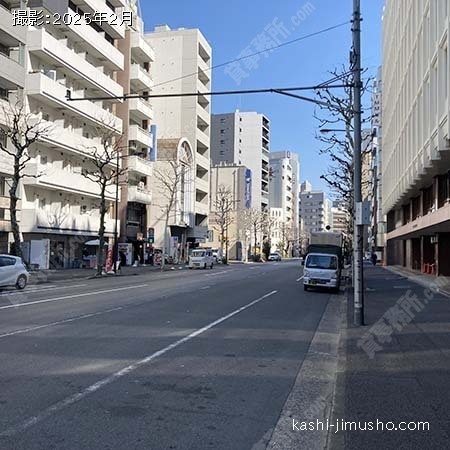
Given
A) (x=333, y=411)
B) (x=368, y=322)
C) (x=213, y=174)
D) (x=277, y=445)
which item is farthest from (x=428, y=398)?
(x=213, y=174)

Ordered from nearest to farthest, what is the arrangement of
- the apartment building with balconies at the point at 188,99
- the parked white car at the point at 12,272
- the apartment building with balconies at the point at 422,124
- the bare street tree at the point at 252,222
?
the parked white car at the point at 12,272 → the apartment building with balconies at the point at 422,124 → the apartment building with balconies at the point at 188,99 → the bare street tree at the point at 252,222

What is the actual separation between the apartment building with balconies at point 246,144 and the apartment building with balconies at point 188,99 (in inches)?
1844

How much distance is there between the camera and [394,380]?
759cm

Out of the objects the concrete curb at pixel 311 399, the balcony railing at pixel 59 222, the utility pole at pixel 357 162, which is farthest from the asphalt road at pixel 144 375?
the balcony railing at pixel 59 222

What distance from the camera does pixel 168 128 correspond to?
75.1m

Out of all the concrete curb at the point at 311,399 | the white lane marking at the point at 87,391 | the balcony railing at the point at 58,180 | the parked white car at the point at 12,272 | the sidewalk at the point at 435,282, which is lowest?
the concrete curb at the point at 311,399

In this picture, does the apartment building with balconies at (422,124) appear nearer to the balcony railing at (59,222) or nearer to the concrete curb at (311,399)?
the concrete curb at (311,399)

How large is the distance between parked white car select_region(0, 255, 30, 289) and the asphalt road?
704 cm

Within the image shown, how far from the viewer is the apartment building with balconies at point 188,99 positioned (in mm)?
73188

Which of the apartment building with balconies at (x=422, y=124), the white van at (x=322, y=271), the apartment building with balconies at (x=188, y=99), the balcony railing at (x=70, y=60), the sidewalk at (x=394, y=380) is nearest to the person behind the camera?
the sidewalk at (x=394, y=380)

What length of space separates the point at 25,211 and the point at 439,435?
3649cm

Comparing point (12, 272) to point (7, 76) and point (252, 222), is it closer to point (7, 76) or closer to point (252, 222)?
point (7, 76)

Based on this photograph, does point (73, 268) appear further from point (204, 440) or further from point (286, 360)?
point (204, 440)

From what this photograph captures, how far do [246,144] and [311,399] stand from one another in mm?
124590
